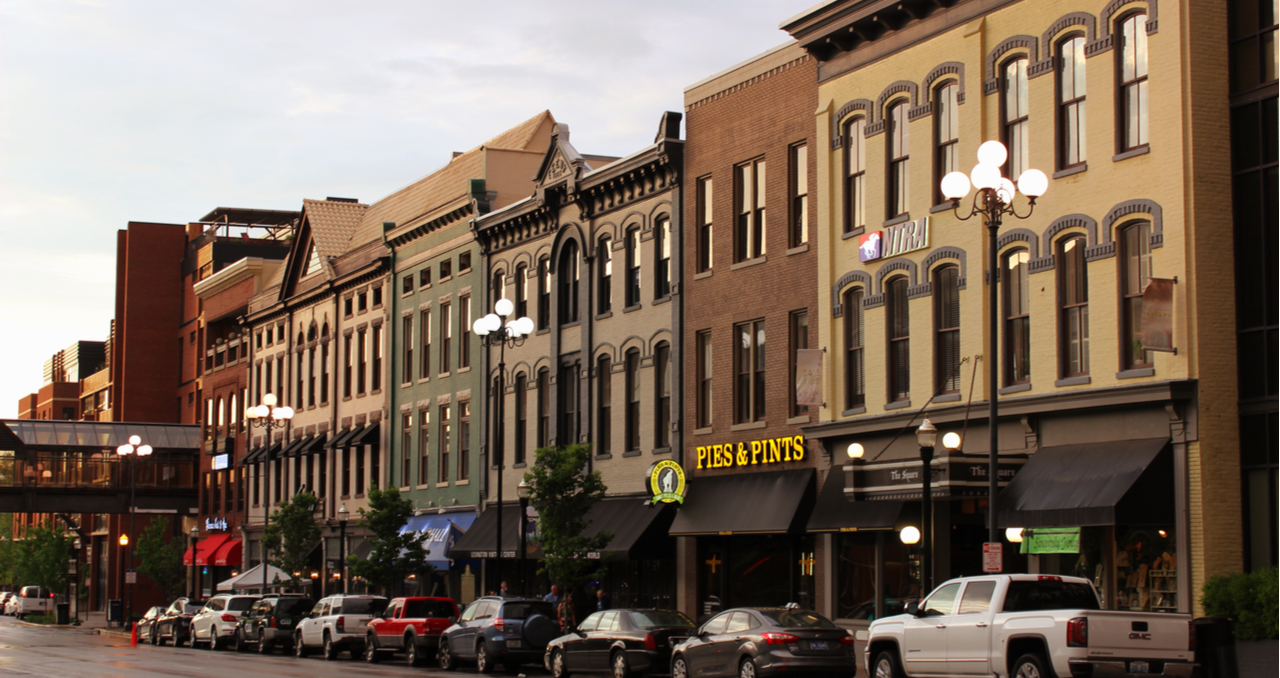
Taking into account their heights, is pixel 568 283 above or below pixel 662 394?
above

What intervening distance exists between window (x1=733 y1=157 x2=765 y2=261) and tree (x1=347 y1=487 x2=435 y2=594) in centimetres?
1454

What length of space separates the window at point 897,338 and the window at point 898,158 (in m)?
1.49

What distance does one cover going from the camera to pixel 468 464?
1871 inches

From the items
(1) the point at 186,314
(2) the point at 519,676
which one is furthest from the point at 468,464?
(1) the point at 186,314

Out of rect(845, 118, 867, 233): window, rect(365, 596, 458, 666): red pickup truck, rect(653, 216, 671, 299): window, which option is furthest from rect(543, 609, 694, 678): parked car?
rect(653, 216, 671, 299): window

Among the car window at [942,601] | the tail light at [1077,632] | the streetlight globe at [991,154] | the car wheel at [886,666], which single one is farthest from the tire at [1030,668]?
the streetlight globe at [991,154]

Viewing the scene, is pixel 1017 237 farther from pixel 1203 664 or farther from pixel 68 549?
pixel 68 549

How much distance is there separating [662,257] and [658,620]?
516 inches

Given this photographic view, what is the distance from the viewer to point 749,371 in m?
34.8

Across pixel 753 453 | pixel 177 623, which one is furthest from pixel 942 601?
pixel 177 623

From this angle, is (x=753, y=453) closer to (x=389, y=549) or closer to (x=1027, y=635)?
(x=389, y=549)

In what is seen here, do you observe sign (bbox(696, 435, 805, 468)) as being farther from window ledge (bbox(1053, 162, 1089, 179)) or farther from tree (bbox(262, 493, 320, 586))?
tree (bbox(262, 493, 320, 586))

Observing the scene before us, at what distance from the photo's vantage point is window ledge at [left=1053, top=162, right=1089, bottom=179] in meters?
25.4

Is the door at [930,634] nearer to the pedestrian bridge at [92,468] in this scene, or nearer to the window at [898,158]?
the window at [898,158]
